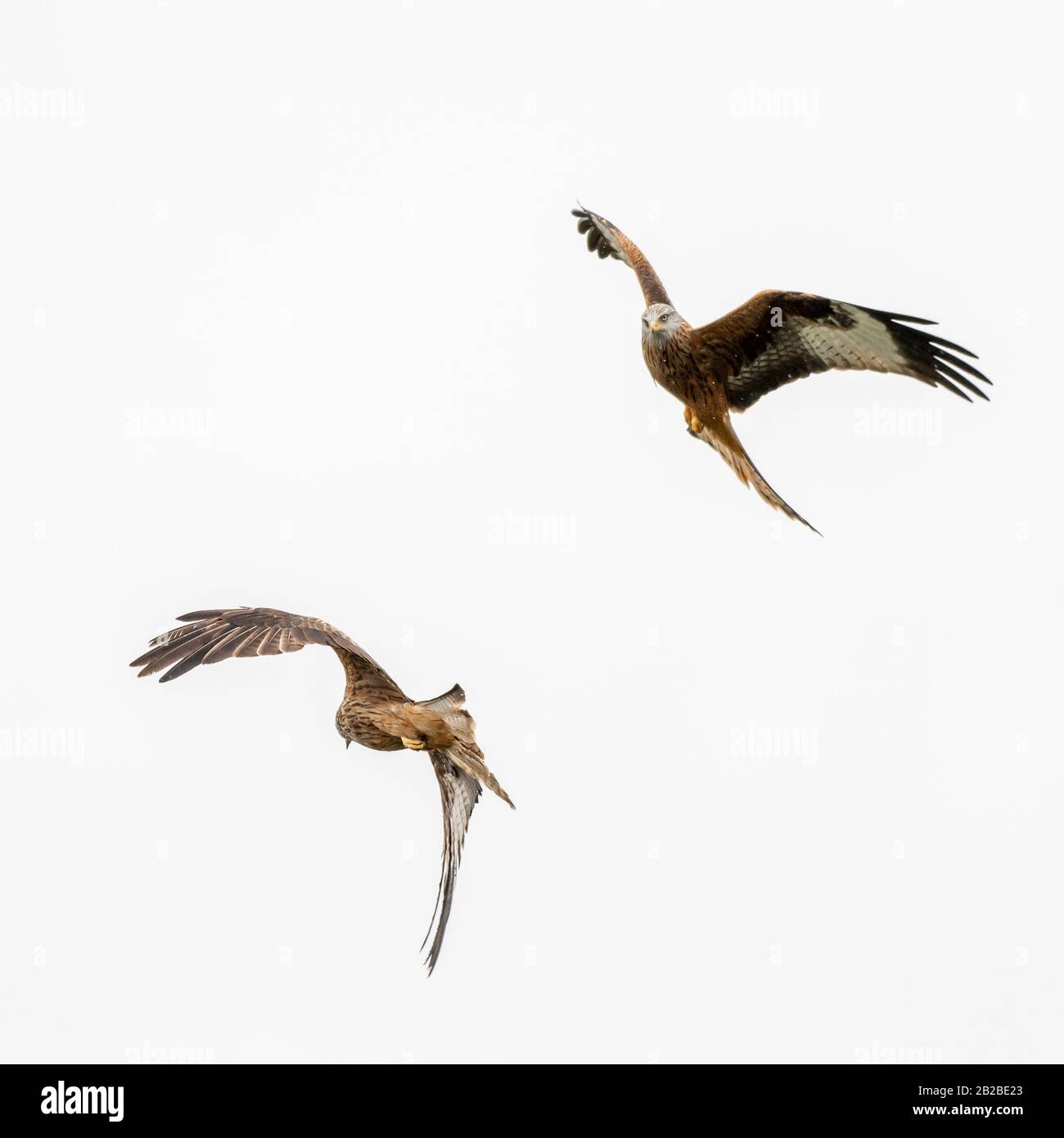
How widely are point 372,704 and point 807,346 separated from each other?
3.43 meters

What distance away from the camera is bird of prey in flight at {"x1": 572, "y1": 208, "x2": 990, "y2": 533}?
10.7 meters

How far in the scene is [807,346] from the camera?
36.4ft

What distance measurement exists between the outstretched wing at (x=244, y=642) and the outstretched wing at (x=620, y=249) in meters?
2.94

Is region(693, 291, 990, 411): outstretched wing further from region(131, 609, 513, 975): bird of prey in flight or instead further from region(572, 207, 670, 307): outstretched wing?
region(131, 609, 513, 975): bird of prey in flight

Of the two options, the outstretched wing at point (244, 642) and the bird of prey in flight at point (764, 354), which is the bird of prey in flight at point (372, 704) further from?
the bird of prey in flight at point (764, 354)

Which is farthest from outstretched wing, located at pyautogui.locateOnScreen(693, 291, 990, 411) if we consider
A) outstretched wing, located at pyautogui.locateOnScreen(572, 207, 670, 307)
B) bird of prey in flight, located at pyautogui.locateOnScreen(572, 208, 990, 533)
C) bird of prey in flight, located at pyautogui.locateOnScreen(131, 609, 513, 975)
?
bird of prey in flight, located at pyautogui.locateOnScreen(131, 609, 513, 975)

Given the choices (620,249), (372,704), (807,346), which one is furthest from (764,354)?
(372,704)

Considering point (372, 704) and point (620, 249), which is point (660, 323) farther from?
point (372, 704)

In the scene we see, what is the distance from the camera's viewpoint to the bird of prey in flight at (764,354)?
35.2ft
